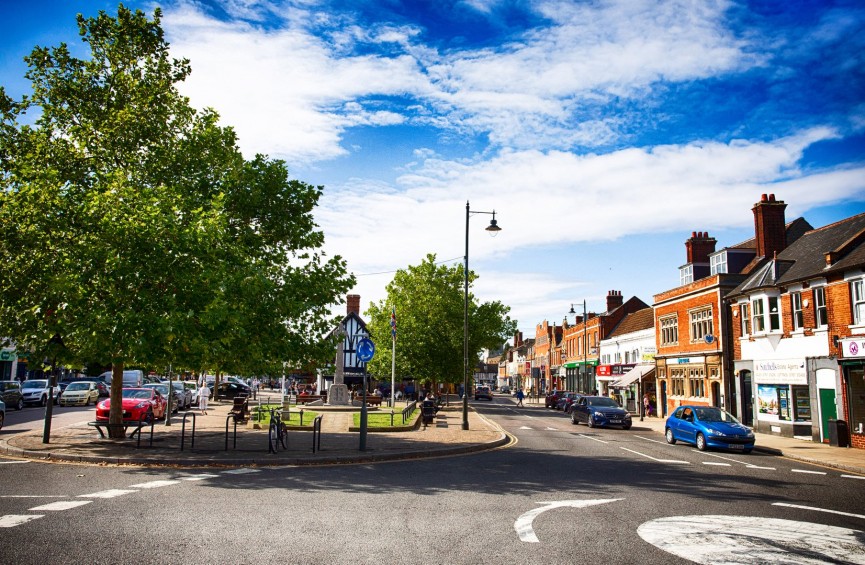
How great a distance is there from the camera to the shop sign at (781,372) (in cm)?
2495

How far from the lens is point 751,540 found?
7.74 m

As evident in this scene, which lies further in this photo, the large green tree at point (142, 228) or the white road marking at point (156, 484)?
the large green tree at point (142, 228)

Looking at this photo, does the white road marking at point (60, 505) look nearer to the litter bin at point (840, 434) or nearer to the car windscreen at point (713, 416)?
the car windscreen at point (713, 416)

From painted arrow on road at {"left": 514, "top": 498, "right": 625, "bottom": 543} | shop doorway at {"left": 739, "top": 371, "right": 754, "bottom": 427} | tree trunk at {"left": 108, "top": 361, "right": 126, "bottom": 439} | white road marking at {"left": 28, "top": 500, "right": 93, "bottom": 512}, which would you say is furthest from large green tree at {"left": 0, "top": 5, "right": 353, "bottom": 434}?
shop doorway at {"left": 739, "top": 371, "right": 754, "bottom": 427}

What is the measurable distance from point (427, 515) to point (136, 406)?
18440 millimetres

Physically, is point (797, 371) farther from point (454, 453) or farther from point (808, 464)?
point (454, 453)

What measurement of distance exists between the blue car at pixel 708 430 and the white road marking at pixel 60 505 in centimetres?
1835

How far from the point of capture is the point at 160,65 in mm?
18531

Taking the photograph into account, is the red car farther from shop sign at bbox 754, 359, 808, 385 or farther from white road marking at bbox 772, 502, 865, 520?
shop sign at bbox 754, 359, 808, 385

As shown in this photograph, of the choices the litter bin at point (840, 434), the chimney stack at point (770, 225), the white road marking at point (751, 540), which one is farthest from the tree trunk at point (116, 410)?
the chimney stack at point (770, 225)

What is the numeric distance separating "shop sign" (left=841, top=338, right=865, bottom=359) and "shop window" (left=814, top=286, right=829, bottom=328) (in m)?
1.67

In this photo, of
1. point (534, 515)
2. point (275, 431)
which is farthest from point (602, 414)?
point (534, 515)

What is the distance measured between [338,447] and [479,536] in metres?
10.1

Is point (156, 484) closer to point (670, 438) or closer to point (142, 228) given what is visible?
point (142, 228)
